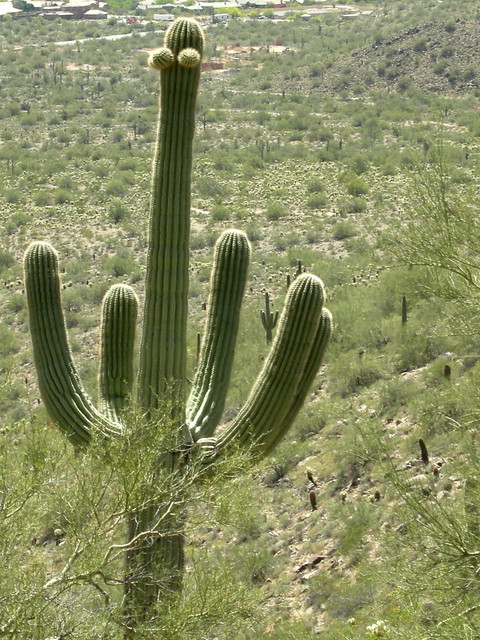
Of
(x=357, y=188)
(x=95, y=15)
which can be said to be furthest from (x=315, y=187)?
(x=95, y=15)

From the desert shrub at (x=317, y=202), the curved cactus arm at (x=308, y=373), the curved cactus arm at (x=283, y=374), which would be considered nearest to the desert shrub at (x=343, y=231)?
the desert shrub at (x=317, y=202)

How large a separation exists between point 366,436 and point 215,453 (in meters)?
1.70

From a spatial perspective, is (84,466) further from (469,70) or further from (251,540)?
(469,70)

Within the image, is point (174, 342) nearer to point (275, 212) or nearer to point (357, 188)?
point (275, 212)

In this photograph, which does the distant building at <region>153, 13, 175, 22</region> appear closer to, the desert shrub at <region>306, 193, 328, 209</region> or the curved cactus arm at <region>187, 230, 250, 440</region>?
the desert shrub at <region>306, 193, 328, 209</region>

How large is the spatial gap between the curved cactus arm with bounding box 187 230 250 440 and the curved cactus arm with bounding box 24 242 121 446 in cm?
96

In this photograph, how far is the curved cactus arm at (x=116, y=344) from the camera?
9.38m

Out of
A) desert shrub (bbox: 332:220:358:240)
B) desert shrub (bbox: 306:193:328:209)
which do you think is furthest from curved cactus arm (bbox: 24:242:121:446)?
desert shrub (bbox: 306:193:328:209)

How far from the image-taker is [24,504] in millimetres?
6992

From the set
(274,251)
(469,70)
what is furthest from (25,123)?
(274,251)

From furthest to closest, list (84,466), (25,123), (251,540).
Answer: (25,123), (251,540), (84,466)

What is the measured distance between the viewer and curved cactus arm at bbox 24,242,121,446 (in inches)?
356

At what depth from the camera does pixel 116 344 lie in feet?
30.9

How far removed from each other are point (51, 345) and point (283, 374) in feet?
6.95
